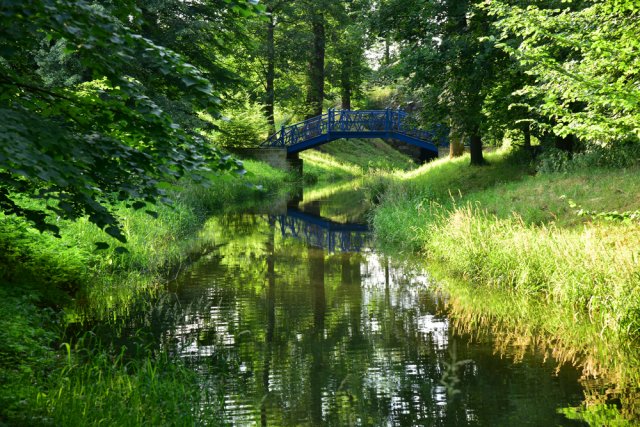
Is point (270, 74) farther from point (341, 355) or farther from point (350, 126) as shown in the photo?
point (341, 355)

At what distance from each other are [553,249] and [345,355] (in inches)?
135

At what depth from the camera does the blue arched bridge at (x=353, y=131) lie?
104ft

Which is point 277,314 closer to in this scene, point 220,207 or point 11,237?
point 11,237

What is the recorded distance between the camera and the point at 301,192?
2953cm

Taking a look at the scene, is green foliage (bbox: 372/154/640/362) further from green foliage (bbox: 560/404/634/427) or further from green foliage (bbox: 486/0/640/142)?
green foliage (bbox: 560/404/634/427)

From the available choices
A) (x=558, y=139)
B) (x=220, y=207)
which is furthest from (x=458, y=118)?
(x=220, y=207)

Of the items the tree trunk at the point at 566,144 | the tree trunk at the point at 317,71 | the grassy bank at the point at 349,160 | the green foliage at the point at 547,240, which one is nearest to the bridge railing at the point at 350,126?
the grassy bank at the point at 349,160

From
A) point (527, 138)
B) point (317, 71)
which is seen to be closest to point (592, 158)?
point (527, 138)

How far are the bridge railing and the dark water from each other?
20005 mm

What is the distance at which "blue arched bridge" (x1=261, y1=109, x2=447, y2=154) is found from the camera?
1247 inches

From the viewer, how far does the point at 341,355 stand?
709 cm

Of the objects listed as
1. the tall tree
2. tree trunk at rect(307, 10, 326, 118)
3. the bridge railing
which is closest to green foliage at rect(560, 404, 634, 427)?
the tall tree

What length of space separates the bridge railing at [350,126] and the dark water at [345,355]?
20005mm

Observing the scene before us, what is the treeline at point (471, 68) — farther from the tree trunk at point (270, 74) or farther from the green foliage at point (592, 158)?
the tree trunk at point (270, 74)
